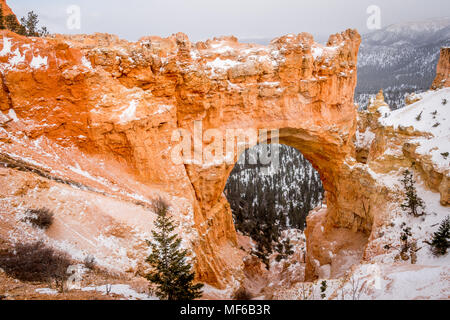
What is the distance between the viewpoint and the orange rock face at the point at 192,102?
12906 mm

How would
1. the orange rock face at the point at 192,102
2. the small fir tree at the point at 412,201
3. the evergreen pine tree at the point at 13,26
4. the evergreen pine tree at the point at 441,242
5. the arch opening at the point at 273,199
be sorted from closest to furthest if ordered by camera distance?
the evergreen pine tree at the point at 441,242
the small fir tree at the point at 412,201
the orange rock face at the point at 192,102
the evergreen pine tree at the point at 13,26
the arch opening at the point at 273,199

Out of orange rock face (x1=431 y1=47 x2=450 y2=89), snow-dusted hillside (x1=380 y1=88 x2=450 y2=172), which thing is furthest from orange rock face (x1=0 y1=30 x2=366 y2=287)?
orange rock face (x1=431 y1=47 x2=450 y2=89)

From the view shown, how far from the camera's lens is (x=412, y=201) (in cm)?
1227

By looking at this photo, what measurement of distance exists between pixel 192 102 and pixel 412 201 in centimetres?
1369

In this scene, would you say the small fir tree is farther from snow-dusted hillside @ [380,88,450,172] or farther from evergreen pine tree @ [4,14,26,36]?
evergreen pine tree @ [4,14,26,36]

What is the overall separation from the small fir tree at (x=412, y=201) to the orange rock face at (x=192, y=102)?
3099 millimetres

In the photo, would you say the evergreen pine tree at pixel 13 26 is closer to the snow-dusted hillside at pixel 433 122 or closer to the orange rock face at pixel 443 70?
the snow-dusted hillside at pixel 433 122

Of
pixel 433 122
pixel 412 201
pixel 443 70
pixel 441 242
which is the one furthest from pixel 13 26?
pixel 443 70

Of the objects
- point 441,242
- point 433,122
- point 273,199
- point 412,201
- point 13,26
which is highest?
point 13,26

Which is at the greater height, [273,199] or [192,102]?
[192,102]

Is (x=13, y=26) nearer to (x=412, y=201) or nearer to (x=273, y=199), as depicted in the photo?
(x=412, y=201)

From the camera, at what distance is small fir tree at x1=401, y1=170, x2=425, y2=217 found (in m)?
12.2

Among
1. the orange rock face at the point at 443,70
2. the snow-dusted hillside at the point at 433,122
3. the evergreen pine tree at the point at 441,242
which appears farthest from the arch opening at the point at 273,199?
the orange rock face at the point at 443,70

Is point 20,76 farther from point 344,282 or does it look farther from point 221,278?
point 344,282
